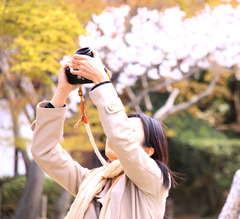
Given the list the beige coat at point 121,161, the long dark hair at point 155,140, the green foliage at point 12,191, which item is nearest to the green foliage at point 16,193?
the green foliage at point 12,191

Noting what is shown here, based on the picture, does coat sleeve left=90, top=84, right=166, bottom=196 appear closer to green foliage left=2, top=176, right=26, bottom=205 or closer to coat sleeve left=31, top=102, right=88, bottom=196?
coat sleeve left=31, top=102, right=88, bottom=196

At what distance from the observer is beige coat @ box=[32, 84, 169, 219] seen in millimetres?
1550

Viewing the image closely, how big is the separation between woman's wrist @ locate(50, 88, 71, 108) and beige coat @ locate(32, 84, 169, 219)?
34 millimetres

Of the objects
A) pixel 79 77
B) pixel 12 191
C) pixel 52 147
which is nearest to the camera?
pixel 79 77

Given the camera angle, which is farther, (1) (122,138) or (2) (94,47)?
(2) (94,47)

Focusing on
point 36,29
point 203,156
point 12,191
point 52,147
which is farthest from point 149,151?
point 203,156

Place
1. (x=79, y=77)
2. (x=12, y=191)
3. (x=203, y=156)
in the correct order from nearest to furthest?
(x=79, y=77)
(x=12, y=191)
(x=203, y=156)

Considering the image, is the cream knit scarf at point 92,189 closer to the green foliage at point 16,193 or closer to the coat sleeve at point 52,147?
the coat sleeve at point 52,147

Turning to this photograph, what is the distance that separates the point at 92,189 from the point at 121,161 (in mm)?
284

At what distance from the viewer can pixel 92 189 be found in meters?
1.78

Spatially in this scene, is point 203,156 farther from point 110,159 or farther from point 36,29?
point 110,159

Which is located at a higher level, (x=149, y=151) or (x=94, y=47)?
(x=94, y=47)

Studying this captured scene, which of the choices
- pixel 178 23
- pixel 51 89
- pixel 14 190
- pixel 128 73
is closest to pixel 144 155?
pixel 51 89

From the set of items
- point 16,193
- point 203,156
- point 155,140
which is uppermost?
point 155,140
